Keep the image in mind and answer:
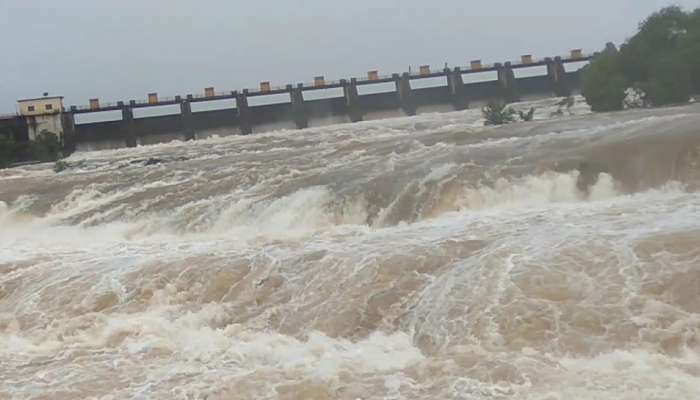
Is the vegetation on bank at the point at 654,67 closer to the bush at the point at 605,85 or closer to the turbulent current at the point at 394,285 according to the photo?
the bush at the point at 605,85

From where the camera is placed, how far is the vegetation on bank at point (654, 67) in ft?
88.6

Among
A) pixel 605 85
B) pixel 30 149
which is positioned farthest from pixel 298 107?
pixel 605 85

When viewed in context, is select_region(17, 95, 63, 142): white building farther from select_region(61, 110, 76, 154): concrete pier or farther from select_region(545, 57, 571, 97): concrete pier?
select_region(545, 57, 571, 97): concrete pier

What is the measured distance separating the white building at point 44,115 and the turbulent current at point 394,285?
2797 cm

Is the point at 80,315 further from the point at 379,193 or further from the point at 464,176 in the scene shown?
the point at 464,176

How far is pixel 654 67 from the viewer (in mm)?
27984

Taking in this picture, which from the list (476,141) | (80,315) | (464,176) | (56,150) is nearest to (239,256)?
(80,315)

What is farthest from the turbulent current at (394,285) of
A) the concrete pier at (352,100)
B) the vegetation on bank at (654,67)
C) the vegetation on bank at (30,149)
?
the concrete pier at (352,100)

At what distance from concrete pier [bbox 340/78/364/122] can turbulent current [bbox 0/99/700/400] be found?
98.0 ft

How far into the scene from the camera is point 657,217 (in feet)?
33.5

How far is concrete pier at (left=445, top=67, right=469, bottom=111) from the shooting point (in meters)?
48.1

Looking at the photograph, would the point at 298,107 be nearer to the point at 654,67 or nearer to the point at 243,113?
the point at 243,113

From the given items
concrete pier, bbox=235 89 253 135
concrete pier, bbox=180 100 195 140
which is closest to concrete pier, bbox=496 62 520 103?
concrete pier, bbox=235 89 253 135

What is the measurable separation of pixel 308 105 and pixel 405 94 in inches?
253
